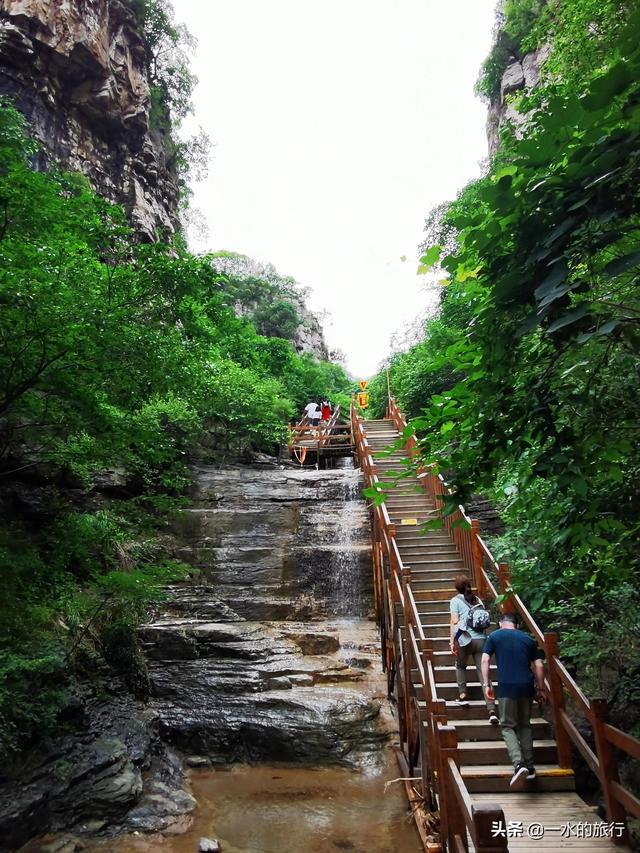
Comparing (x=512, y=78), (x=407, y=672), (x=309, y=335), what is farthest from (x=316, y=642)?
(x=309, y=335)

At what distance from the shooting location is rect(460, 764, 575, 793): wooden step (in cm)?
497

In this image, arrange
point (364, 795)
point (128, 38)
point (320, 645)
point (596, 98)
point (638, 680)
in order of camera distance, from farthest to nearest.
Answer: point (128, 38), point (320, 645), point (364, 795), point (638, 680), point (596, 98)

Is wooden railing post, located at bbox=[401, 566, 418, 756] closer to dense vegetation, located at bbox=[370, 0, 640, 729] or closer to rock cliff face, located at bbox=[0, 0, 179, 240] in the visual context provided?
dense vegetation, located at bbox=[370, 0, 640, 729]

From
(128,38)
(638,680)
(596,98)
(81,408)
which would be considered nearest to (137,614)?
(81,408)

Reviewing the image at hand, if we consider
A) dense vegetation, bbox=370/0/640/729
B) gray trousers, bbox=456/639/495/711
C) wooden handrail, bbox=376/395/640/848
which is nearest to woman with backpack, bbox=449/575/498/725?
gray trousers, bbox=456/639/495/711

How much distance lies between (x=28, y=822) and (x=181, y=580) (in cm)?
651

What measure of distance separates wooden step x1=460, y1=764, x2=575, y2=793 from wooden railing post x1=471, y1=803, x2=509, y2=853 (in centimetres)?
266

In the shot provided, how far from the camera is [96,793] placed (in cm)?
613

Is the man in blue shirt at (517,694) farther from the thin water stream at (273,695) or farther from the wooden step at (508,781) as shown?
the thin water stream at (273,695)

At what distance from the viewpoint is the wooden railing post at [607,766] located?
4.10 meters

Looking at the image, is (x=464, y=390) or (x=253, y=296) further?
(x=253, y=296)

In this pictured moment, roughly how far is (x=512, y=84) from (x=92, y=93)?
52.9ft

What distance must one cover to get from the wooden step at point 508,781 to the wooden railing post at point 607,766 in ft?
2.76

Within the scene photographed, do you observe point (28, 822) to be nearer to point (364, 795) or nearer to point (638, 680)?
point (364, 795)
